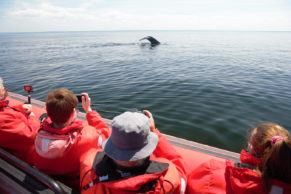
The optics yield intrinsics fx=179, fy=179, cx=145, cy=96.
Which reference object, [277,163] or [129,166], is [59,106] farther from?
[277,163]

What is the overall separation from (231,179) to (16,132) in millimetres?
2325

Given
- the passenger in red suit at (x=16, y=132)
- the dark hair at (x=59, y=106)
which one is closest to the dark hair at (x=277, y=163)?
the dark hair at (x=59, y=106)

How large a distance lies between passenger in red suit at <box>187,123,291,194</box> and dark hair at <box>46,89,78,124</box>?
4.90ft

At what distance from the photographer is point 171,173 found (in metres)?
1.50

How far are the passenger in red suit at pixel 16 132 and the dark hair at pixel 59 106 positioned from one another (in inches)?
23.8

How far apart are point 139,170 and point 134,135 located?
28cm

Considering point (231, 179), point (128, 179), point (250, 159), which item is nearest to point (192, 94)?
point (250, 159)

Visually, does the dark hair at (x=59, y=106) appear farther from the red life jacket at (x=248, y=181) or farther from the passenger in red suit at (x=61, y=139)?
the red life jacket at (x=248, y=181)

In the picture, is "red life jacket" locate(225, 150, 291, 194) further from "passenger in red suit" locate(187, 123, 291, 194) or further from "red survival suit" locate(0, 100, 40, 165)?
"red survival suit" locate(0, 100, 40, 165)

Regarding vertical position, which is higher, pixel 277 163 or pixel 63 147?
pixel 277 163

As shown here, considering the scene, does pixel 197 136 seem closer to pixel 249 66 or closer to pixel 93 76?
pixel 93 76

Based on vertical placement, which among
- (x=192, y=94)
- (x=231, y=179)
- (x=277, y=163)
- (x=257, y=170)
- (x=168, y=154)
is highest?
(x=277, y=163)

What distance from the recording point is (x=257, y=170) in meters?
1.46

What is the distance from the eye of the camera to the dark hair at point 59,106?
1835mm
